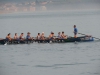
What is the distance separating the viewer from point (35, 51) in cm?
5019

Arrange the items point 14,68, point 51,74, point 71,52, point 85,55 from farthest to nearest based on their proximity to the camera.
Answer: point 71,52, point 85,55, point 14,68, point 51,74

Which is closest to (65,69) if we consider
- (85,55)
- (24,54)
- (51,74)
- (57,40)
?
(51,74)

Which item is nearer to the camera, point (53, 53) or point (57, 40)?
point (53, 53)

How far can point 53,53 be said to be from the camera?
4781 cm

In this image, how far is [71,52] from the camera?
159ft

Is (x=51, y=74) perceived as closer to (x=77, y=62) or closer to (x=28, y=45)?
(x=77, y=62)

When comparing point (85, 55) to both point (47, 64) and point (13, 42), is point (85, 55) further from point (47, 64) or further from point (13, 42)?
point (13, 42)

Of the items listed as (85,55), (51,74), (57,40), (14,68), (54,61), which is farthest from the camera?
(57,40)

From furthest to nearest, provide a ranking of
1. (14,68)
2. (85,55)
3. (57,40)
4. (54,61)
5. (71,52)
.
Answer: (57,40)
(71,52)
(85,55)
(54,61)
(14,68)

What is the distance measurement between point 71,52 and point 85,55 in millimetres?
3321

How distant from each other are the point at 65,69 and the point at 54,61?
176 inches

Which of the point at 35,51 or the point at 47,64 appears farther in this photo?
the point at 35,51

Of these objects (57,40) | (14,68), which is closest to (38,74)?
(14,68)

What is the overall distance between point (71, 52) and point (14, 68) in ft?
35.4
